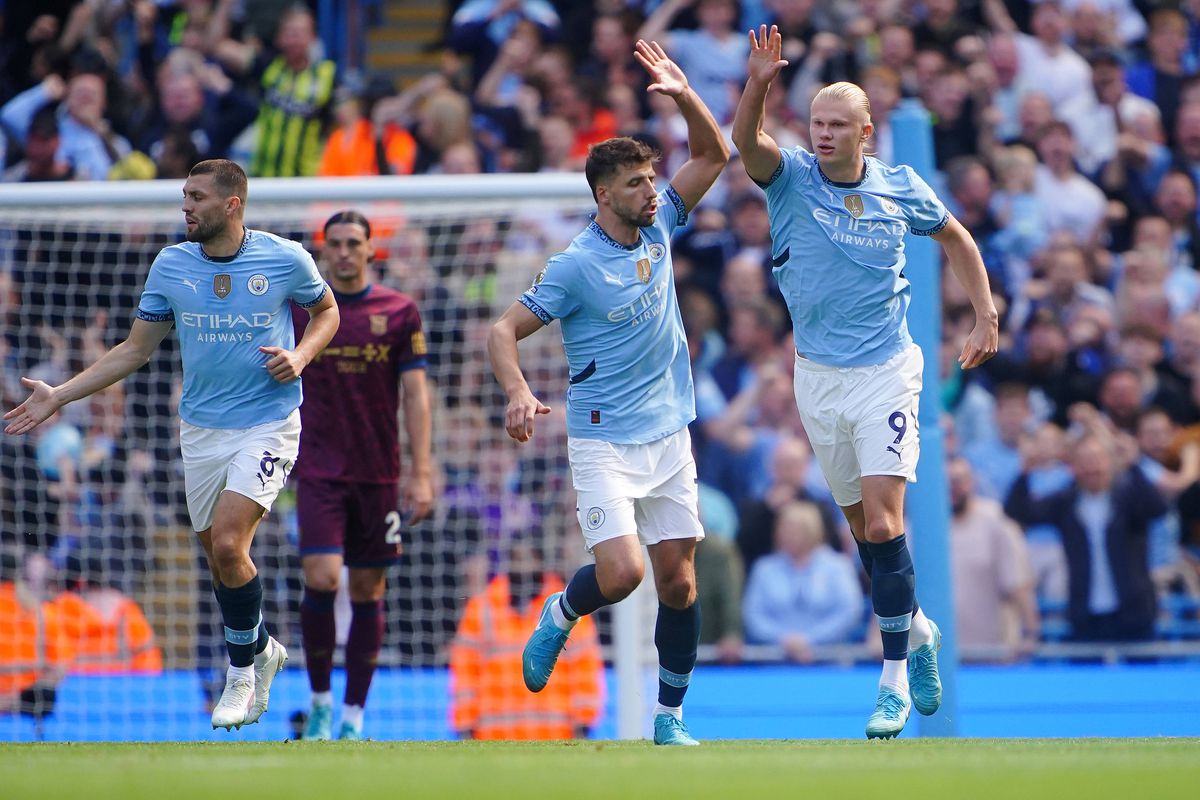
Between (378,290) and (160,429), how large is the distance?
3.59m

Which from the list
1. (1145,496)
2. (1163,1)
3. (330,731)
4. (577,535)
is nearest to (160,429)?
(577,535)

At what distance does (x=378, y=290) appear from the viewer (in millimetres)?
9539

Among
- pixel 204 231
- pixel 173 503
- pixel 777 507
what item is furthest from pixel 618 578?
pixel 173 503

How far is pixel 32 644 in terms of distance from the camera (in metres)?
11.5

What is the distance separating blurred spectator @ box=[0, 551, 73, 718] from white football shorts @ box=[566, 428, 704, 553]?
5.05 m

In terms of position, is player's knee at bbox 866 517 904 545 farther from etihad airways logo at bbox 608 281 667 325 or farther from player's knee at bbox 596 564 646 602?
etihad airways logo at bbox 608 281 667 325

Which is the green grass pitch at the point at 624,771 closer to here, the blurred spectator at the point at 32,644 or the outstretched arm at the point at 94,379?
the outstretched arm at the point at 94,379

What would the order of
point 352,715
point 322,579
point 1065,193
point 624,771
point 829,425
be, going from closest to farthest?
point 624,771
point 829,425
point 322,579
point 352,715
point 1065,193

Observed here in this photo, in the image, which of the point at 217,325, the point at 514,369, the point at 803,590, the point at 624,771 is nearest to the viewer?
the point at 624,771

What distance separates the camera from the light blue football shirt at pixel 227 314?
317 inches

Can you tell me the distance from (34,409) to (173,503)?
4229 millimetres

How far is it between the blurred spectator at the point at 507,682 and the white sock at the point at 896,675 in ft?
12.6

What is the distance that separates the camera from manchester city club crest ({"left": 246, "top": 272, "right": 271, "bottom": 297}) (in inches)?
318

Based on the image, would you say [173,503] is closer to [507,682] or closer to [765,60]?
[507,682]
